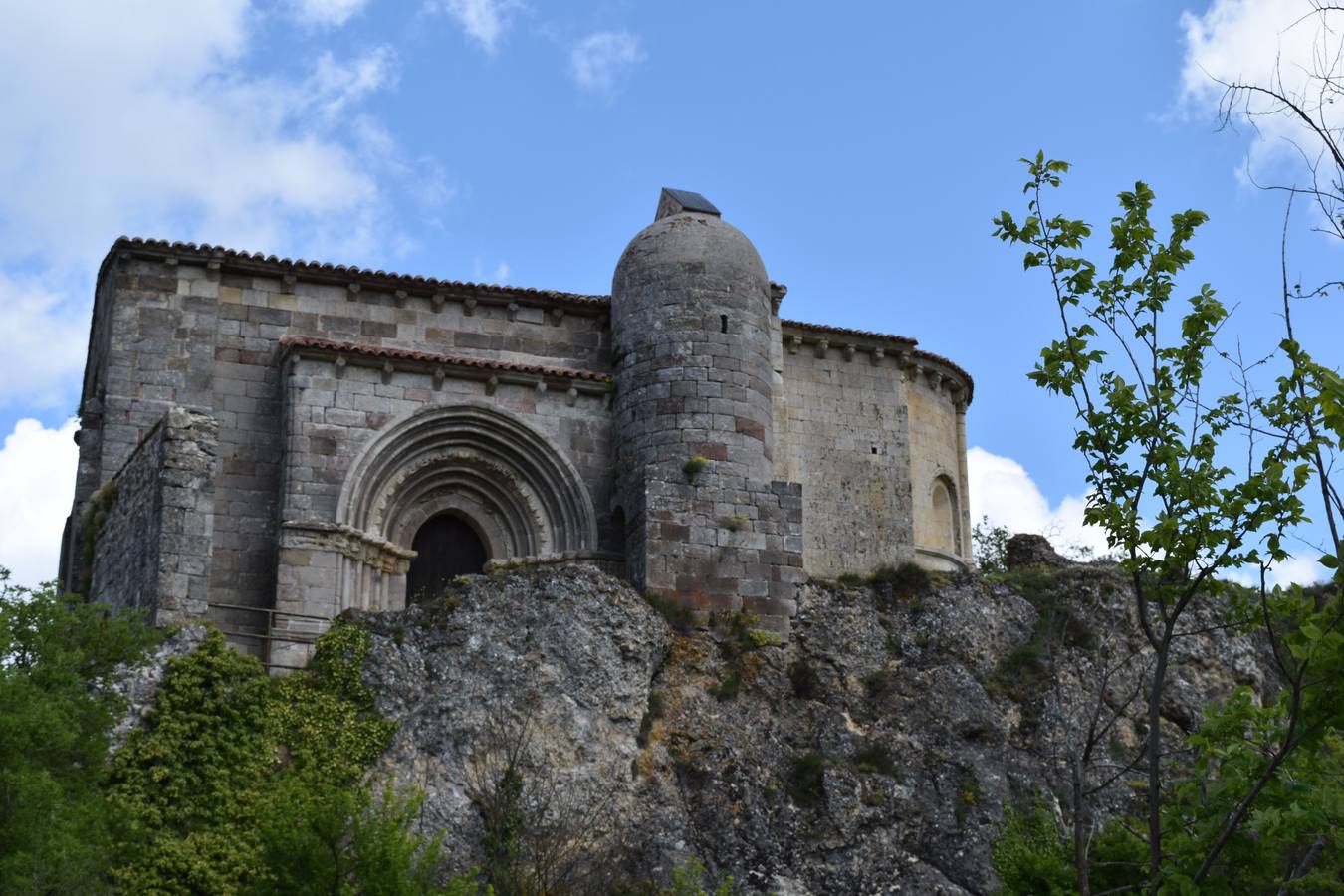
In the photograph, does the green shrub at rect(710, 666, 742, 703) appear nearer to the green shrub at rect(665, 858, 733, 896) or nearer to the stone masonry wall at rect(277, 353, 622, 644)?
the stone masonry wall at rect(277, 353, 622, 644)

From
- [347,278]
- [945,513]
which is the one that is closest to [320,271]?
[347,278]

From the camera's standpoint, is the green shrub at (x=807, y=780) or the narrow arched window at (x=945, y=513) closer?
the green shrub at (x=807, y=780)

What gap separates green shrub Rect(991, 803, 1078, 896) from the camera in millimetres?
20391

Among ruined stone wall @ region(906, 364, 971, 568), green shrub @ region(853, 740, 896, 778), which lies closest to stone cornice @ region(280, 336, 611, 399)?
ruined stone wall @ region(906, 364, 971, 568)

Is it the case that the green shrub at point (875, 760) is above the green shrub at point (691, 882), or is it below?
above

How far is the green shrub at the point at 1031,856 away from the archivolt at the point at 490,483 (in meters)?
7.18

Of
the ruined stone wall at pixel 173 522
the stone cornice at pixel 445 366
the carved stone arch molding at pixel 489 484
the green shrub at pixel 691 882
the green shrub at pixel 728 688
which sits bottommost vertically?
the green shrub at pixel 691 882

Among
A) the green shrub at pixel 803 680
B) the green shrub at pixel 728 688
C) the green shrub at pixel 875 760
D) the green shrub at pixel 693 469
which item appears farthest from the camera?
the green shrub at pixel 693 469

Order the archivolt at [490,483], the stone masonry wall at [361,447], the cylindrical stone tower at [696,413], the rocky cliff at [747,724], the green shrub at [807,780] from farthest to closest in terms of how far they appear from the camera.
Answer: the archivolt at [490,483]
the cylindrical stone tower at [696,413]
the stone masonry wall at [361,447]
the green shrub at [807,780]
the rocky cliff at [747,724]

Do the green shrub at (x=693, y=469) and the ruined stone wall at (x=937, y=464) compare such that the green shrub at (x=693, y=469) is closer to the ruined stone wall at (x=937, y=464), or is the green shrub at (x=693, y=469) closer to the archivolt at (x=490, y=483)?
the archivolt at (x=490, y=483)

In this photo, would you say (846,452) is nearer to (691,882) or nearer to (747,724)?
(747,724)

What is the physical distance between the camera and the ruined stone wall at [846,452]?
27562mm

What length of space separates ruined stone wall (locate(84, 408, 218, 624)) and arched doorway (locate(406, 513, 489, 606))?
3.74 metres

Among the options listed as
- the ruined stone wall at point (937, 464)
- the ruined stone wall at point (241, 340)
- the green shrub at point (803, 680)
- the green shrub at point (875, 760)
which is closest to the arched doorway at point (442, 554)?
the ruined stone wall at point (241, 340)
